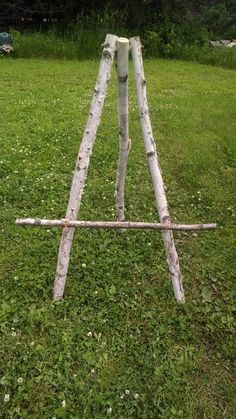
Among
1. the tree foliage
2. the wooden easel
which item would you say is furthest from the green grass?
the wooden easel

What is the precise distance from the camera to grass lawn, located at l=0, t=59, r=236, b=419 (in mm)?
3838

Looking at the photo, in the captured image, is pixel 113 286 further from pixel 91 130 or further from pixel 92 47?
pixel 92 47

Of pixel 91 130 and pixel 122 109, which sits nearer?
pixel 91 130

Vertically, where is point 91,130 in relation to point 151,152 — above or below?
above

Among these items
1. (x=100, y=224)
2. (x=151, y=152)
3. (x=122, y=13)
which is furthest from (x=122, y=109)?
(x=122, y=13)

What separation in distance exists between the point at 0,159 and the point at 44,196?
4.41 feet

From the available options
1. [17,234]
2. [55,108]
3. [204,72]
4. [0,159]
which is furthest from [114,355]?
[204,72]

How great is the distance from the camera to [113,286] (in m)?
4.86

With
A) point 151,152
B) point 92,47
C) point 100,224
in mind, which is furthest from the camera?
point 92,47

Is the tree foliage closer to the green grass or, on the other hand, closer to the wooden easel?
the green grass

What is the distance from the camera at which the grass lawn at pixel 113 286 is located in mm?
3838

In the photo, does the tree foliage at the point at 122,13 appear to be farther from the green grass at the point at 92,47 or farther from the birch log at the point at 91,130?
the birch log at the point at 91,130

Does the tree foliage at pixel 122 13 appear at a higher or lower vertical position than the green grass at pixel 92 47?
higher

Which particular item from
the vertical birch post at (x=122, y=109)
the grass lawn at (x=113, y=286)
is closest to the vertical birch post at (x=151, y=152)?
the vertical birch post at (x=122, y=109)
